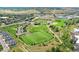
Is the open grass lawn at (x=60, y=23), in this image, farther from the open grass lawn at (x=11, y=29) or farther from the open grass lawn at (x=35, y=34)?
the open grass lawn at (x=11, y=29)

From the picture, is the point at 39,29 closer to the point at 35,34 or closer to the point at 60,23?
the point at 35,34

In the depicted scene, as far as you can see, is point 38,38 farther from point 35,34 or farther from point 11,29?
point 11,29

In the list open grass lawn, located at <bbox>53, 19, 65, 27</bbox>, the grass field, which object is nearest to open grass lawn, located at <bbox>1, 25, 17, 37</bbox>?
the grass field

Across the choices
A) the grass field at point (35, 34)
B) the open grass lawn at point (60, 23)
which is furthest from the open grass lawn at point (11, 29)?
the open grass lawn at point (60, 23)

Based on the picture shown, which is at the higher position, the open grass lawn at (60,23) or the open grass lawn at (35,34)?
the open grass lawn at (60,23)

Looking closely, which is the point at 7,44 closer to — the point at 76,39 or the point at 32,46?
the point at 32,46

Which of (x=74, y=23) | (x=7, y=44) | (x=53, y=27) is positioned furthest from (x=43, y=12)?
(x=7, y=44)

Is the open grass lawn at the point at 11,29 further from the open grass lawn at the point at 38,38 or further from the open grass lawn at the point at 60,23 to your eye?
the open grass lawn at the point at 60,23

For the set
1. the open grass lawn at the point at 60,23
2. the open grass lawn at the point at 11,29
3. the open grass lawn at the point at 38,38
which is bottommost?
the open grass lawn at the point at 38,38

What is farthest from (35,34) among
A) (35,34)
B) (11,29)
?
(11,29)

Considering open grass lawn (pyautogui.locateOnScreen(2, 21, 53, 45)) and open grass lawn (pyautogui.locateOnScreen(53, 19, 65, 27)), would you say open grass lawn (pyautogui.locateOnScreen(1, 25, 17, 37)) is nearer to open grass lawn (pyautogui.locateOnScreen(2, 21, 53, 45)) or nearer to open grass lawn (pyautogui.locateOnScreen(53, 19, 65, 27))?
open grass lawn (pyautogui.locateOnScreen(2, 21, 53, 45))

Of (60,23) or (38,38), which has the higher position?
(60,23)

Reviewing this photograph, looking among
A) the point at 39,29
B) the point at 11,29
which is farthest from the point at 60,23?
the point at 11,29
